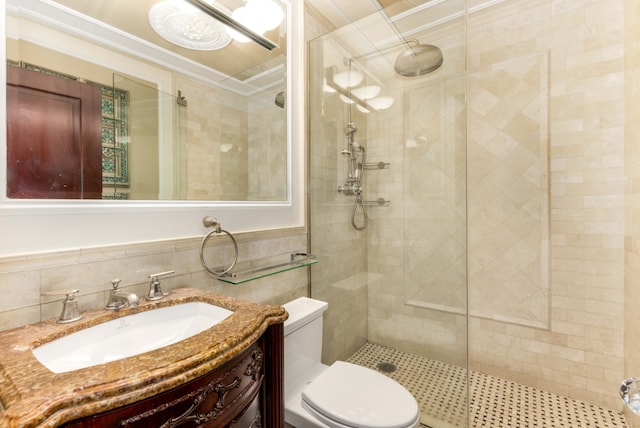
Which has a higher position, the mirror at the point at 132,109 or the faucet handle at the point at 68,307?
the mirror at the point at 132,109

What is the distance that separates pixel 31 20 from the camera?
0.92 metres

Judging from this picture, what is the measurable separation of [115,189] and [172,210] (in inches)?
8.2

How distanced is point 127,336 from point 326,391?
81cm

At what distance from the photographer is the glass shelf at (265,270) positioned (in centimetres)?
131

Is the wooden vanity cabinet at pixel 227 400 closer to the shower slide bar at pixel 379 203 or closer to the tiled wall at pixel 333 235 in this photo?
the tiled wall at pixel 333 235

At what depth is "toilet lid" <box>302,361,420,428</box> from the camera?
113 cm

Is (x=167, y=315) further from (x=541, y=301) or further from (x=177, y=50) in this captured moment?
(x=541, y=301)

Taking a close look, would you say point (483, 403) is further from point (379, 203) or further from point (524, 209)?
point (379, 203)

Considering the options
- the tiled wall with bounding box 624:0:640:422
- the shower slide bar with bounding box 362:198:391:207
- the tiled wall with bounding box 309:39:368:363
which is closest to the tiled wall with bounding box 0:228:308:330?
the tiled wall with bounding box 309:39:368:363

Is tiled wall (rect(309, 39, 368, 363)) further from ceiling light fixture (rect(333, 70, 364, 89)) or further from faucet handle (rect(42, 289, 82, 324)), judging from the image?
faucet handle (rect(42, 289, 82, 324))

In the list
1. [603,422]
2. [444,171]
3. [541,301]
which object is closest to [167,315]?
[444,171]

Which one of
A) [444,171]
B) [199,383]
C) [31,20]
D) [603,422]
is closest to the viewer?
[199,383]

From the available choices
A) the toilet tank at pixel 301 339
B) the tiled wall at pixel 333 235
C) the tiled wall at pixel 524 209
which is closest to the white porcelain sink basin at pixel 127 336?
the toilet tank at pixel 301 339

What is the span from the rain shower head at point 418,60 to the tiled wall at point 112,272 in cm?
142
